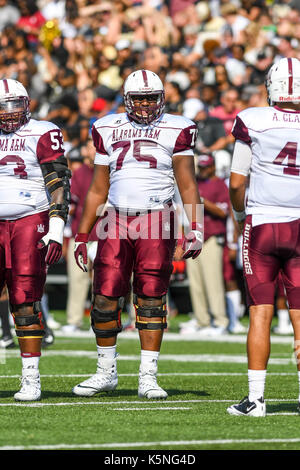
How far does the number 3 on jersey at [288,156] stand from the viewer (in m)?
5.98

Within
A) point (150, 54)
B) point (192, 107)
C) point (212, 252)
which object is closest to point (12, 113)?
point (212, 252)

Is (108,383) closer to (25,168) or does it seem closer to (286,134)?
(25,168)

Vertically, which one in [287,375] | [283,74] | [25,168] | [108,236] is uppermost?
[283,74]

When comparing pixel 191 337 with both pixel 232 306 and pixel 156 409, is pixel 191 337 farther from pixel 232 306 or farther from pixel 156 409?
pixel 156 409

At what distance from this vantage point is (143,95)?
698 centimetres

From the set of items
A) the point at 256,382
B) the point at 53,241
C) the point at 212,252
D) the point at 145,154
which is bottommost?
the point at 212,252

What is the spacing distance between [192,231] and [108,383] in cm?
118

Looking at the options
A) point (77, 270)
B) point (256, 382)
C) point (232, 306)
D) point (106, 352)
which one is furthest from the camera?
point (77, 270)

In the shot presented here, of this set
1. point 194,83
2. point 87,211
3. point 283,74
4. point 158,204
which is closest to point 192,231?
point 158,204

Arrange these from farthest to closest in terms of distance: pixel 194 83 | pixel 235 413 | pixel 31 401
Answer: pixel 194 83 < pixel 31 401 < pixel 235 413

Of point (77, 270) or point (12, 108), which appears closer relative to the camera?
point (12, 108)

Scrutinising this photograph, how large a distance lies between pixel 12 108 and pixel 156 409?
2.18m

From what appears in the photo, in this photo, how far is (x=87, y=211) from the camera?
7.18 metres

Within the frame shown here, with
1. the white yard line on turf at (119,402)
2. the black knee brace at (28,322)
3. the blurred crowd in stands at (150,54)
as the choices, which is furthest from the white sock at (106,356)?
the blurred crowd in stands at (150,54)
